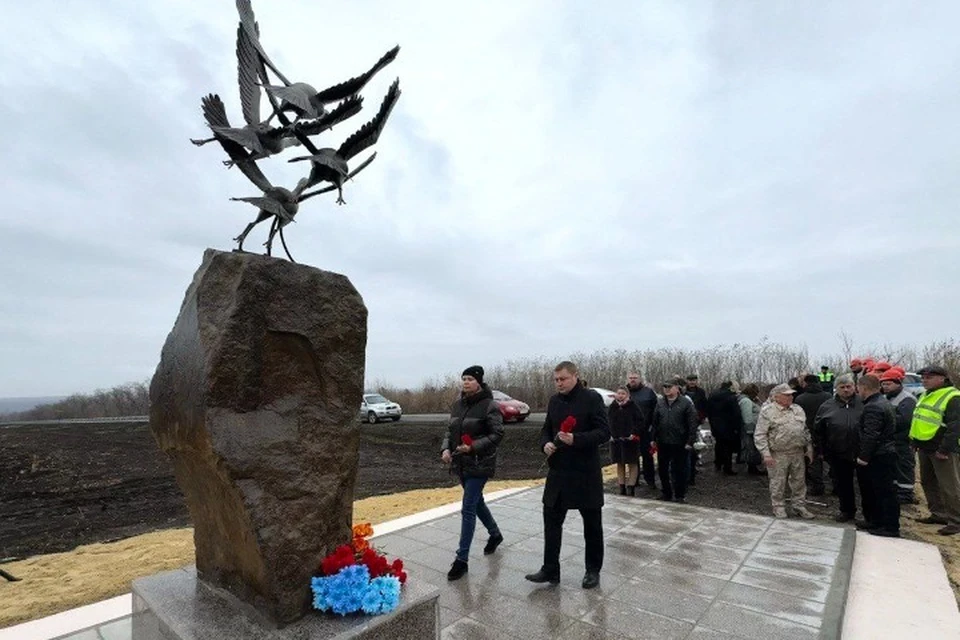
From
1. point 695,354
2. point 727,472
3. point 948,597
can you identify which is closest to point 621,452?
point 727,472

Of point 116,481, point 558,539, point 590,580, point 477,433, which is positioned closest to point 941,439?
point 590,580

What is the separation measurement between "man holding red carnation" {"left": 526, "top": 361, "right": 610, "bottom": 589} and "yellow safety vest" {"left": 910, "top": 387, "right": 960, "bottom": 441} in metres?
4.38

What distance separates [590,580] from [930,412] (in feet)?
15.2

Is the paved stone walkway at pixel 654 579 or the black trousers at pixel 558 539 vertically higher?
the black trousers at pixel 558 539

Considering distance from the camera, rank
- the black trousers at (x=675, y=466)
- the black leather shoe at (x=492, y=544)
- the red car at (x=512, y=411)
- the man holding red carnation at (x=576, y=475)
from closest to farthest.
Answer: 1. the man holding red carnation at (x=576, y=475)
2. the black leather shoe at (x=492, y=544)
3. the black trousers at (x=675, y=466)
4. the red car at (x=512, y=411)

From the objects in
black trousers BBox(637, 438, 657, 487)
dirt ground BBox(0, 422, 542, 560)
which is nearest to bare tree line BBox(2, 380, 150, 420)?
dirt ground BBox(0, 422, 542, 560)

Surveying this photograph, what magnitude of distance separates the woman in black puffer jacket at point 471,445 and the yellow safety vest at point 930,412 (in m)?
5.01

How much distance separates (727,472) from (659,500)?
275cm

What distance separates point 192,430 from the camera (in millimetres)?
2760

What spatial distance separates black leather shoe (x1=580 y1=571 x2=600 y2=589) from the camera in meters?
4.12

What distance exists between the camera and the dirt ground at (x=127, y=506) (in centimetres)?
480

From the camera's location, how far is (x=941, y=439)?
5.95m

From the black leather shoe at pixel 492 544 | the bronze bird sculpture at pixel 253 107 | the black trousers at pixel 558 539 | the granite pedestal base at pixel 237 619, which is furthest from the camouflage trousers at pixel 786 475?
the bronze bird sculpture at pixel 253 107

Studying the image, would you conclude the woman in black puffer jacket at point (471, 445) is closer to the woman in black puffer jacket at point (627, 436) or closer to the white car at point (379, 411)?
the woman in black puffer jacket at point (627, 436)
